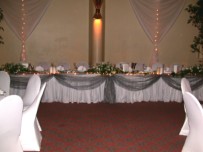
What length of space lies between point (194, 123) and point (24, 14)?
23.0ft

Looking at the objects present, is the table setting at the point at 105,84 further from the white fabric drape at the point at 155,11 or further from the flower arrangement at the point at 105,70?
the white fabric drape at the point at 155,11

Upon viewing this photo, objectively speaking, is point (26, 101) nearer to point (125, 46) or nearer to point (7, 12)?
point (7, 12)

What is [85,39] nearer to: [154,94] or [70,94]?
[70,94]

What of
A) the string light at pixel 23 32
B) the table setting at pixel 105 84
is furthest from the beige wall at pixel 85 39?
the table setting at pixel 105 84

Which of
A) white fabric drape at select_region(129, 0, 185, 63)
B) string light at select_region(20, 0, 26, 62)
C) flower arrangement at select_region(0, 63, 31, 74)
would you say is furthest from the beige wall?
flower arrangement at select_region(0, 63, 31, 74)

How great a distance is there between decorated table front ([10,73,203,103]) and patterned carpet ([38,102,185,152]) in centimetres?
18

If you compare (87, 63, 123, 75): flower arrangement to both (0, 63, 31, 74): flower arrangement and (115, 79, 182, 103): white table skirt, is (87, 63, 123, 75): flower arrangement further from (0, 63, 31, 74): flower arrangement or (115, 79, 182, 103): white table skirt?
(0, 63, 31, 74): flower arrangement

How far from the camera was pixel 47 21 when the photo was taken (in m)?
9.84

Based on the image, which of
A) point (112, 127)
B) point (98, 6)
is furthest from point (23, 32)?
point (112, 127)

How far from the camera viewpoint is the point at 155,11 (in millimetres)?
8641

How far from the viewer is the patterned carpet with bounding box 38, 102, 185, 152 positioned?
372 centimetres

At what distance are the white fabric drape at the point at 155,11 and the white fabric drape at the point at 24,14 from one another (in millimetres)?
2751

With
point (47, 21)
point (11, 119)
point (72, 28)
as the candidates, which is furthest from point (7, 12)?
point (11, 119)

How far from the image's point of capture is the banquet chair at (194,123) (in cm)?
279
